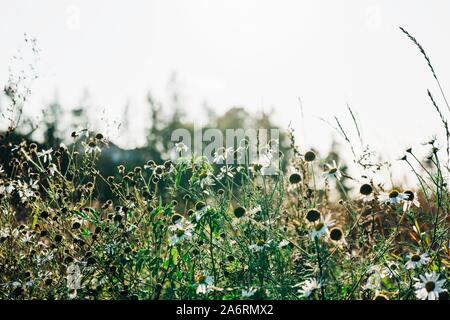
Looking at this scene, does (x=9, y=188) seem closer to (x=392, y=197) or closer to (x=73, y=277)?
(x=73, y=277)

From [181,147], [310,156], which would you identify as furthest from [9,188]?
[310,156]

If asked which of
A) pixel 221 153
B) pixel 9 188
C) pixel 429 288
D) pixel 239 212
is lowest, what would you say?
pixel 429 288

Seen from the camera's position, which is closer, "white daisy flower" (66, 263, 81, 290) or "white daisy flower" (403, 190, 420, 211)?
"white daisy flower" (403, 190, 420, 211)

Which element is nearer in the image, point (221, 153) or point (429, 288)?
point (429, 288)

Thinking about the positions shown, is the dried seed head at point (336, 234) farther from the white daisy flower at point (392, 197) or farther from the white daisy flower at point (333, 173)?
the white daisy flower at point (333, 173)

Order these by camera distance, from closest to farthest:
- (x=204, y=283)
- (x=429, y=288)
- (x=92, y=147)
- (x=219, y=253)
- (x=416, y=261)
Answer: (x=429, y=288)
(x=416, y=261)
(x=204, y=283)
(x=219, y=253)
(x=92, y=147)

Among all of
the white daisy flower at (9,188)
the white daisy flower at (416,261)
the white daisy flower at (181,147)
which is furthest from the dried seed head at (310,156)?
the white daisy flower at (9,188)

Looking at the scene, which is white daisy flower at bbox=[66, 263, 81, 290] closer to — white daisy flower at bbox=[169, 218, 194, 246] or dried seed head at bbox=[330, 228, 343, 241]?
white daisy flower at bbox=[169, 218, 194, 246]

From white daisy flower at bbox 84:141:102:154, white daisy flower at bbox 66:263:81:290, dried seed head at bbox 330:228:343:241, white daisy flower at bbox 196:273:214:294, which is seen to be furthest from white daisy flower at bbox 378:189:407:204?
white daisy flower at bbox 84:141:102:154

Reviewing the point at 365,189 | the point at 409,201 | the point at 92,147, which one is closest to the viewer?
the point at 409,201

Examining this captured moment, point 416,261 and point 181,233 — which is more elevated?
point 181,233
